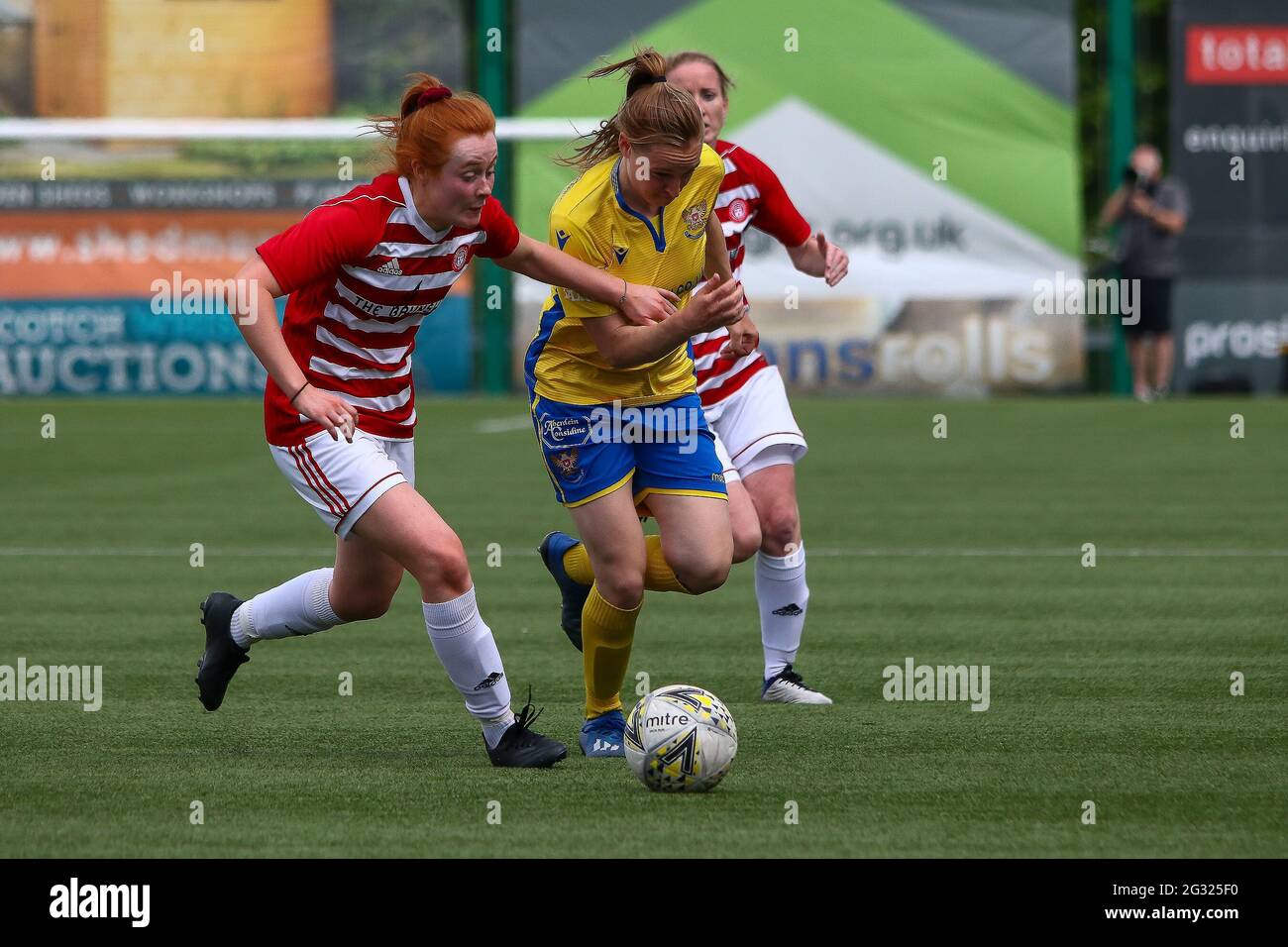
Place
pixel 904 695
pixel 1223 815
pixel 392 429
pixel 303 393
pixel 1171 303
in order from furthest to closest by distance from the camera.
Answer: pixel 1171 303 < pixel 904 695 < pixel 392 429 < pixel 303 393 < pixel 1223 815

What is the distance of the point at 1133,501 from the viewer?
1361cm

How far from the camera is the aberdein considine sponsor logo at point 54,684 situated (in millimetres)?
7148

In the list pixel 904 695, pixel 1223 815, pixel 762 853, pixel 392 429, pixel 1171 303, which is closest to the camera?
pixel 762 853

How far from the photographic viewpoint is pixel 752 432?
24.3 ft

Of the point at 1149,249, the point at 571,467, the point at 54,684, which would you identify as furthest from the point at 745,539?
the point at 1149,249

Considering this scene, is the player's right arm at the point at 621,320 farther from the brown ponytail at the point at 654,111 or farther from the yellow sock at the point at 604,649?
the yellow sock at the point at 604,649

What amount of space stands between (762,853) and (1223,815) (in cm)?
118

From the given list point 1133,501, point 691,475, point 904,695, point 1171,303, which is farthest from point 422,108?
point 1171,303

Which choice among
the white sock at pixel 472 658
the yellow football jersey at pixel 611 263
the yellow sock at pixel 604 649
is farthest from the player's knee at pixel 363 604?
the yellow football jersey at pixel 611 263

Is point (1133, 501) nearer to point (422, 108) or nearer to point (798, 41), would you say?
point (422, 108)

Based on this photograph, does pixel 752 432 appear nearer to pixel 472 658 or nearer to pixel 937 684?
pixel 937 684

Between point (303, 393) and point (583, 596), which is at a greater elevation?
point (303, 393)
